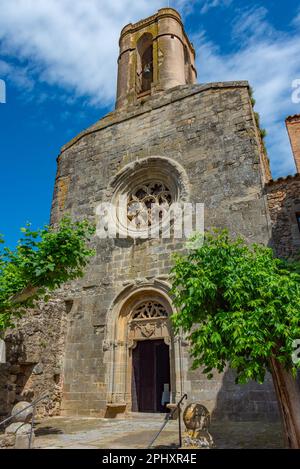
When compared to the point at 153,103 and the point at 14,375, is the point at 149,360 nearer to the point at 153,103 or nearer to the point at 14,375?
the point at 14,375

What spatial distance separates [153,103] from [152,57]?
15.5 ft

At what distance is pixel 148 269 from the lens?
381 inches

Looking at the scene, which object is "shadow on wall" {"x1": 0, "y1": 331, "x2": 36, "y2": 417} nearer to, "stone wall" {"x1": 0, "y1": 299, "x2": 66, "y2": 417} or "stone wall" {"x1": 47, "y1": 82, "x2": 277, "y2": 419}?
"stone wall" {"x1": 0, "y1": 299, "x2": 66, "y2": 417}

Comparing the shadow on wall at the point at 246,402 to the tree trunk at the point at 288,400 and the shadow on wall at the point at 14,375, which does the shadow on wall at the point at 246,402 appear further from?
the shadow on wall at the point at 14,375

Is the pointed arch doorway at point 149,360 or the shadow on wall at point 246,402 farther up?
the pointed arch doorway at point 149,360

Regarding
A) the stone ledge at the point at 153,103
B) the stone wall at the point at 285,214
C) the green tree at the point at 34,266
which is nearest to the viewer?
the green tree at the point at 34,266

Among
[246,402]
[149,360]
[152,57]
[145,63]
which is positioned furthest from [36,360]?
[152,57]

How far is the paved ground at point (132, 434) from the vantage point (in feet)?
16.9

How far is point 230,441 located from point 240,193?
577 cm

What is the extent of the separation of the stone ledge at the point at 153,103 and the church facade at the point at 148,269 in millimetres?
45

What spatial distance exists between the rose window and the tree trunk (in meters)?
6.29

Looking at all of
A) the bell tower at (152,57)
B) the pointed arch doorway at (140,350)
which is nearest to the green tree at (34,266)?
the pointed arch doorway at (140,350)
